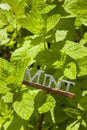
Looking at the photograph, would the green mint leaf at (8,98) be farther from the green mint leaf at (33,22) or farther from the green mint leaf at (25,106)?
the green mint leaf at (33,22)

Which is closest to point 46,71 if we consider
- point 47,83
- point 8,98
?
point 47,83

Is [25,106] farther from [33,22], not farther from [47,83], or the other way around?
[33,22]

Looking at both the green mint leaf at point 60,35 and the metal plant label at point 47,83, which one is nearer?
the metal plant label at point 47,83

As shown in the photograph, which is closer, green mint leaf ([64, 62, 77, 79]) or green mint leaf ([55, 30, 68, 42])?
green mint leaf ([64, 62, 77, 79])

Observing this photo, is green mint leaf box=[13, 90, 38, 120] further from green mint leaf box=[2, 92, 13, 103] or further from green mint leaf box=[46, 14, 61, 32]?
green mint leaf box=[46, 14, 61, 32]

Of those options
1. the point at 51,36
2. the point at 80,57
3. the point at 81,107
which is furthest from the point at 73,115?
the point at 51,36

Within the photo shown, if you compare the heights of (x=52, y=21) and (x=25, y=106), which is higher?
(x=52, y=21)

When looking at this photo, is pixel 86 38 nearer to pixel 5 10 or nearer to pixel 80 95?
pixel 80 95

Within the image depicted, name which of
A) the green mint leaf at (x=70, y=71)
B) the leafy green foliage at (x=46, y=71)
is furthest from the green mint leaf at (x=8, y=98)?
the green mint leaf at (x=70, y=71)

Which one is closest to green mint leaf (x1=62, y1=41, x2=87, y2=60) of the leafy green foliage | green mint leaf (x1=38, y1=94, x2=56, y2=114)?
the leafy green foliage
